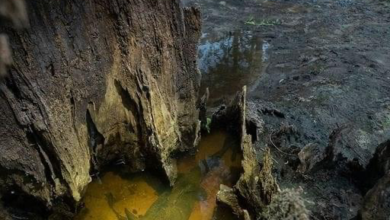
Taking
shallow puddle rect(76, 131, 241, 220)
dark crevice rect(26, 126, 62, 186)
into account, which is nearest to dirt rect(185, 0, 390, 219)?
shallow puddle rect(76, 131, 241, 220)

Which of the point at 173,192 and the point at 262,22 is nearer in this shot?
the point at 173,192

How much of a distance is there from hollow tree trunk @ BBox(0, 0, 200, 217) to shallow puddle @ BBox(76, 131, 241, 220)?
0.20 m

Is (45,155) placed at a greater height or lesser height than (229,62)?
greater

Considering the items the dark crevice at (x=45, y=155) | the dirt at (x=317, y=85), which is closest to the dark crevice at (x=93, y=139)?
the dark crevice at (x=45, y=155)

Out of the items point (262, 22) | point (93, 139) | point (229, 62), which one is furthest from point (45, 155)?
point (262, 22)

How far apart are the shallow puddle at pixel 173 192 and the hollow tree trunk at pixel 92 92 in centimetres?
20

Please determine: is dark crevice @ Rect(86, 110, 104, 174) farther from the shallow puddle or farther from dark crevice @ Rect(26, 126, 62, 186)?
dark crevice @ Rect(26, 126, 62, 186)

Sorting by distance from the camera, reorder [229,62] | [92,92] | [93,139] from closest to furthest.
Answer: [92,92], [93,139], [229,62]

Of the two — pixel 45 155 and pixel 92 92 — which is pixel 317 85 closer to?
pixel 92 92

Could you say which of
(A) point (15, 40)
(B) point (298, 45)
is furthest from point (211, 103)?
(A) point (15, 40)

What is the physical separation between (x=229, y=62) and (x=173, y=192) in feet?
11.6

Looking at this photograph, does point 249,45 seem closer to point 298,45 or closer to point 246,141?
point 298,45

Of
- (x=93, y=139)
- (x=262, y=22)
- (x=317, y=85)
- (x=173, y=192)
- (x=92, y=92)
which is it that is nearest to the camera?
(x=92, y=92)

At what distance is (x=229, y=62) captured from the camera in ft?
22.8
